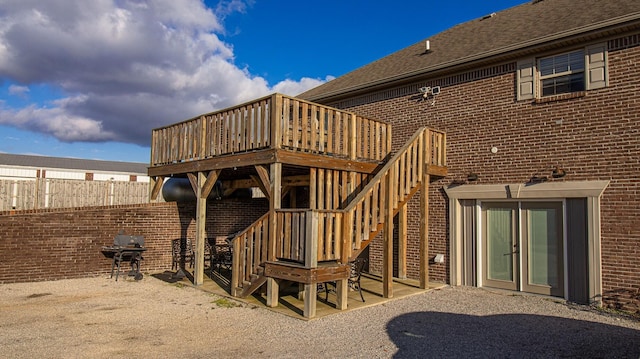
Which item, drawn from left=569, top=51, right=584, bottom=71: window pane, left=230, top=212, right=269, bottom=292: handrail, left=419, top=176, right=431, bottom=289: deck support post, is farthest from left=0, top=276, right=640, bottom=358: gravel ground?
left=569, top=51, right=584, bottom=71: window pane

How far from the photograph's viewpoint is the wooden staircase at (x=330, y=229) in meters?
7.75

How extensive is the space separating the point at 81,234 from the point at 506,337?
397 inches

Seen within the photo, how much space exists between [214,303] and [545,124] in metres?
7.86

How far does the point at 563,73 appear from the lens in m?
9.27

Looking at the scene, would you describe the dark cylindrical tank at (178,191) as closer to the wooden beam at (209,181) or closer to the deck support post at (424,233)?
the wooden beam at (209,181)

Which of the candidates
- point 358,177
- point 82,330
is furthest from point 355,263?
point 82,330

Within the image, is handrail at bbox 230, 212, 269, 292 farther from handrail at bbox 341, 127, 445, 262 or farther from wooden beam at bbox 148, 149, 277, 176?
handrail at bbox 341, 127, 445, 262

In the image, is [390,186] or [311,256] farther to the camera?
[390,186]

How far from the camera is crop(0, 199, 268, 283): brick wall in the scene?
10.3 meters

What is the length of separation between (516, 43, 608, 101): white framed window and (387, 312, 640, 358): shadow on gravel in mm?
4735

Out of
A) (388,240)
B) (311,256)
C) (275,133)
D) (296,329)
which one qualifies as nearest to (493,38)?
(388,240)

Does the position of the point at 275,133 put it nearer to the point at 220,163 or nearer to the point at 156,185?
the point at 220,163

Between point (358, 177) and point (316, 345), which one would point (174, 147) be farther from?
point (316, 345)

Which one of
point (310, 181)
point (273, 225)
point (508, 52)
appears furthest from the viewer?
point (508, 52)
